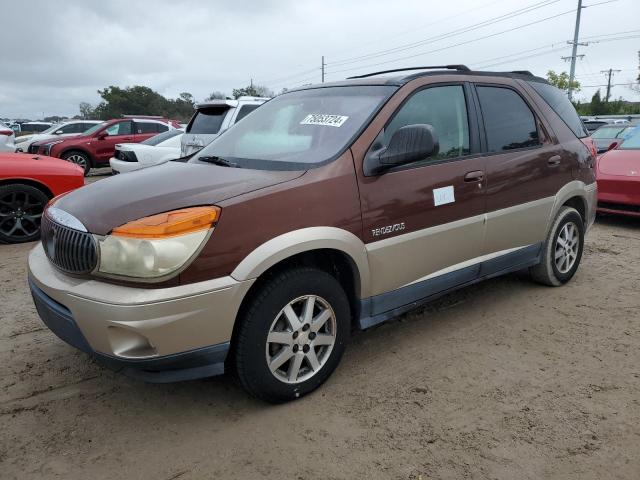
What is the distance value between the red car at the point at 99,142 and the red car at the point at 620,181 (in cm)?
1210

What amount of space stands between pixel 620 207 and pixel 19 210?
8.06 meters

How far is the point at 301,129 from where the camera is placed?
3.21 meters

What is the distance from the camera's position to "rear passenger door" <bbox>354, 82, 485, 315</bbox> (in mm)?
2900

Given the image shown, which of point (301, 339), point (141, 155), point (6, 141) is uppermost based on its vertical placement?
point (6, 141)

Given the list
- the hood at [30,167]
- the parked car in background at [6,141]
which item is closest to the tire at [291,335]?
the hood at [30,167]

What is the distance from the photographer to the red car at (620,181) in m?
6.76

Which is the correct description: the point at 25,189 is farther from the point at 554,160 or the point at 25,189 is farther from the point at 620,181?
the point at 620,181

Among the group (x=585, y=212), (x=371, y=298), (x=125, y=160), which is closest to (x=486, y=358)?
(x=371, y=298)

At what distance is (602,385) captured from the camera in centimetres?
288

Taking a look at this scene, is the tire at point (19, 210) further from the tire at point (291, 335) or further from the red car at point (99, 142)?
the red car at point (99, 142)

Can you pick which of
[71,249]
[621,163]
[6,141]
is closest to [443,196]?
[71,249]

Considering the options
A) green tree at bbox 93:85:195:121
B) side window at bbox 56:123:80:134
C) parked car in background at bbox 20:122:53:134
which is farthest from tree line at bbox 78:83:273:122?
side window at bbox 56:123:80:134

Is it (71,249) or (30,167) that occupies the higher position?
(30,167)

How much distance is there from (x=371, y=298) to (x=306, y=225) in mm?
678
